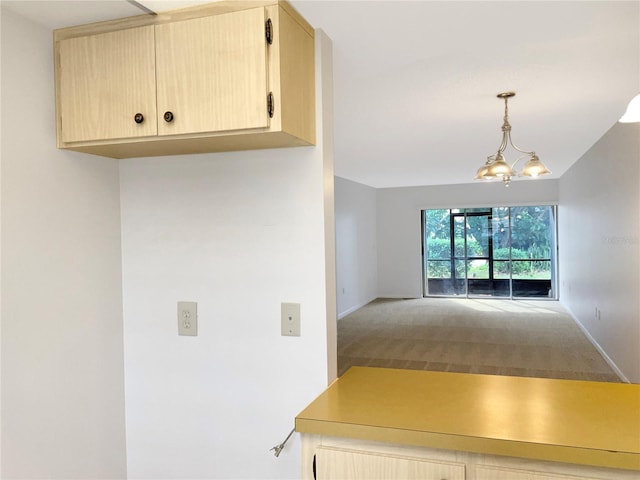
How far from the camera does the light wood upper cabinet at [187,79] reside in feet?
4.87

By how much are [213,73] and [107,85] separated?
0.38 metres

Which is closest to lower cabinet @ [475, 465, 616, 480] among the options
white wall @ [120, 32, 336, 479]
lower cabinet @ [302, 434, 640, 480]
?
→ lower cabinet @ [302, 434, 640, 480]

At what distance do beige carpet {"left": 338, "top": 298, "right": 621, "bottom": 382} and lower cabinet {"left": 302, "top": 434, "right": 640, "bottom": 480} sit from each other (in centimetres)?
389

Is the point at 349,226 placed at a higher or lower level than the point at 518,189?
lower

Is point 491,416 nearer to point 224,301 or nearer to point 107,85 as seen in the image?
point 224,301

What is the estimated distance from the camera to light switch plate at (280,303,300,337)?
184 cm

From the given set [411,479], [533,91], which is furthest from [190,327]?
[533,91]

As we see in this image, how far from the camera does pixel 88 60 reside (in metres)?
1.64

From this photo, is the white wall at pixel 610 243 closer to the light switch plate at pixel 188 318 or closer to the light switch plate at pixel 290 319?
the light switch plate at pixel 290 319

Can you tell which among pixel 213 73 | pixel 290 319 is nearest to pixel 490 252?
pixel 290 319

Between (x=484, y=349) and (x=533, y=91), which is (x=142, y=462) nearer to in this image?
(x=533, y=91)

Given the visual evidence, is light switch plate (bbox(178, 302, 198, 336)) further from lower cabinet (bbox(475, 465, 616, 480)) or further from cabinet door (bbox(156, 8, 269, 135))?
lower cabinet (bbox(475, 465, 616, 480))

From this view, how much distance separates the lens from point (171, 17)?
1560 millimetres

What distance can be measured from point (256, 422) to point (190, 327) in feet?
1.48
